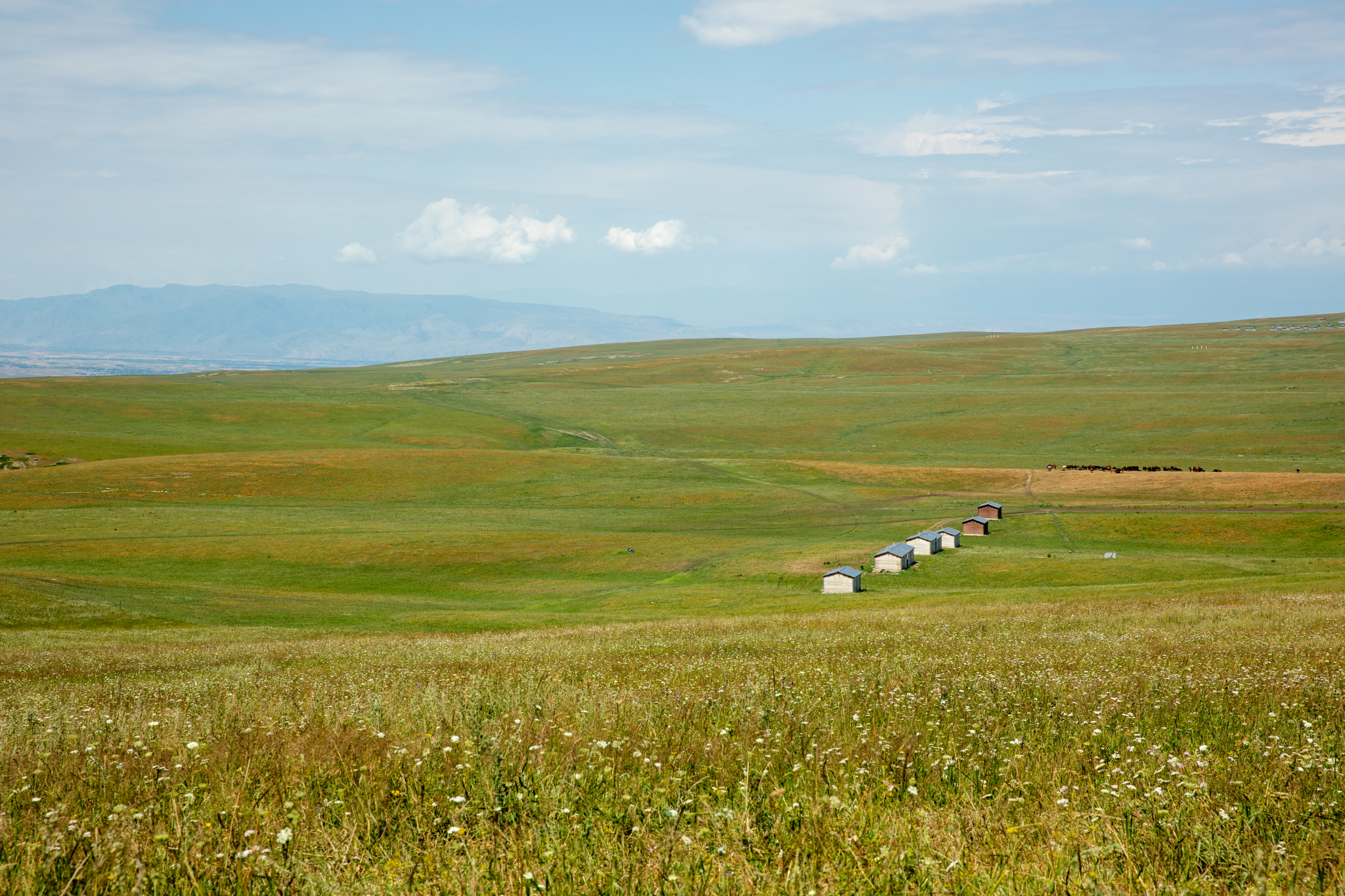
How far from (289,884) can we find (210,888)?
0.39 metres

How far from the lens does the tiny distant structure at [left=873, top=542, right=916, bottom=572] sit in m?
60.6

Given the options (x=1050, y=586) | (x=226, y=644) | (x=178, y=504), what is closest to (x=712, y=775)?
(x=226, y=644)

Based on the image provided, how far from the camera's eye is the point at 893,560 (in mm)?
60812

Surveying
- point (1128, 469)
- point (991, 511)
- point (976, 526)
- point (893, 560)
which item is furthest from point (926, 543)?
point (1128, 469)

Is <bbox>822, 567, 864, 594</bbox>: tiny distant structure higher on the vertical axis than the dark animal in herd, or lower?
lower

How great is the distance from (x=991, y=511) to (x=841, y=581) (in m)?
30.0

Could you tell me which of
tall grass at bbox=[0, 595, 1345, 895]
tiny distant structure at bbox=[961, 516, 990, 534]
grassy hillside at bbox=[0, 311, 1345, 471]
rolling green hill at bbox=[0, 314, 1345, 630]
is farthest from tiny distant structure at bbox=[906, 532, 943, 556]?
tall grass at bbox=[0, 595, 1345, 895]

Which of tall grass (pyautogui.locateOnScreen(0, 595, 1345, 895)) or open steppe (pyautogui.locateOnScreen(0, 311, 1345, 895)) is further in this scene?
open steppe (pyautogui.locateOnScreen(0, 311, 1345, 895))

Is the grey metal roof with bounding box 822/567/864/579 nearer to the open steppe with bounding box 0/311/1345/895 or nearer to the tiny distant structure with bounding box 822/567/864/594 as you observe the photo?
the tiny distant structure with bounding box 822/567/864/594

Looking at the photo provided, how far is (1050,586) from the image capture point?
5091 centimetres

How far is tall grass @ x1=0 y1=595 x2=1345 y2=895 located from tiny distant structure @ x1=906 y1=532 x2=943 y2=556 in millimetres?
54923

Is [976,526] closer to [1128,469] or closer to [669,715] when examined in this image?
[1128,469]

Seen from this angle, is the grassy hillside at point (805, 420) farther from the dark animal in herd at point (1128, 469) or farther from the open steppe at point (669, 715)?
the open steppe at point (669, 715)

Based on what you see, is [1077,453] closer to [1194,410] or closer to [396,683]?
[1194,410]
